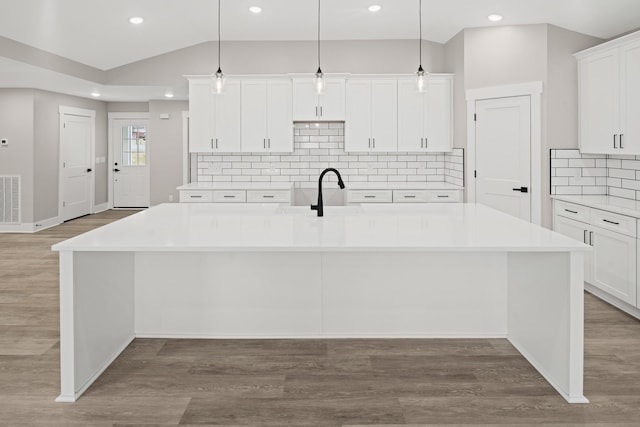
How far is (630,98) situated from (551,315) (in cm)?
260

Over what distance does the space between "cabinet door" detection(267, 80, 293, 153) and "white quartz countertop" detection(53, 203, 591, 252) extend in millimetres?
2675

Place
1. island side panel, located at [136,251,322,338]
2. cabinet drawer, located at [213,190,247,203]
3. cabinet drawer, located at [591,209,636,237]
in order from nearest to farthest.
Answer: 1. island side panel, located at [136,251,322,338]
2. cabinet drawer, located at [591,209,636,237]
3. cabinet drawer, located at [213,190,247,203]

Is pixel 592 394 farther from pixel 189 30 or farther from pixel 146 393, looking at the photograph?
pixel 189 30

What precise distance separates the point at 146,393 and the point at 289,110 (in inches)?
172

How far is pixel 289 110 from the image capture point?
670 cm

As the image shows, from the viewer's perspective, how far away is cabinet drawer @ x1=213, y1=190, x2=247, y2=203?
647cm

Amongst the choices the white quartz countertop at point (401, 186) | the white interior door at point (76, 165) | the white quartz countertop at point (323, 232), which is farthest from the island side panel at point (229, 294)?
the white interior door at point (76, 165)

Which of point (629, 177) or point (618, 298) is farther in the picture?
point (629, 177)

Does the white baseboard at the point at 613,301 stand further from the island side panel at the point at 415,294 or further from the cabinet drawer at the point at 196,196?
the cabinet drawer at the point at 196,196

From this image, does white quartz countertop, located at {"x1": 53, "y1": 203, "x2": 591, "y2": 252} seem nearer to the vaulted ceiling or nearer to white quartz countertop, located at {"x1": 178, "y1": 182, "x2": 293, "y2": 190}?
white quartz countertop, located at {"x1": 178, "y1": 182, "x2": 293, "y2": 190}

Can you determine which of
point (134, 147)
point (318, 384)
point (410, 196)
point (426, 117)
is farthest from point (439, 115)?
point (134, 147)

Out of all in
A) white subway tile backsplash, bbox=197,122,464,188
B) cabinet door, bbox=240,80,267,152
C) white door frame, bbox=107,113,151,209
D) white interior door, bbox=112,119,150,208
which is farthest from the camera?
white interior door, bbox=112,119,150,208

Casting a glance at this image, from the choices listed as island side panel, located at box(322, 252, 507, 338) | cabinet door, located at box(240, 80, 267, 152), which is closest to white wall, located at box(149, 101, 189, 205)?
cabinet door, located at box(240, 80, 267, 152)

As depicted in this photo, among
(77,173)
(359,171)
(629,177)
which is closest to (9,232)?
(77,173)
